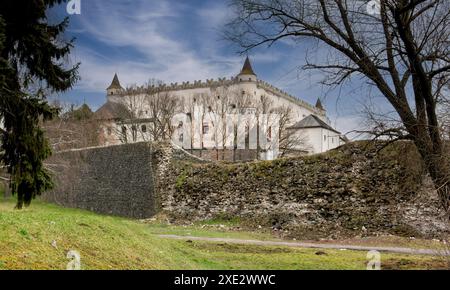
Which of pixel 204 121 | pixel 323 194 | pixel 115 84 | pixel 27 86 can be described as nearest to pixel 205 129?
pixel 204 121

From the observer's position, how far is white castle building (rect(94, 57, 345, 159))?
56812mm

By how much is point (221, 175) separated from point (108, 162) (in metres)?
10.2

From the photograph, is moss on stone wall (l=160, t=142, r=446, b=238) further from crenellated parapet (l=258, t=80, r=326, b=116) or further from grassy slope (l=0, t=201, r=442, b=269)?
crenellated parapet (l=258, t=80, r=326, b=116)

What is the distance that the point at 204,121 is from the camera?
59.0 metres

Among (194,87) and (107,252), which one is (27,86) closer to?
(107,252)

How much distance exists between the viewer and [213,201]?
2523cm

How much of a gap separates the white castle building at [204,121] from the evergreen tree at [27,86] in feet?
131

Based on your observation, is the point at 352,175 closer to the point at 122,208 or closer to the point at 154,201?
the point at 154,201

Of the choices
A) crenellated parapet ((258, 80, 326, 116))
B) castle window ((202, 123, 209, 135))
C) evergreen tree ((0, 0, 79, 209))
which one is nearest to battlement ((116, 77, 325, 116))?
crenellated parapet ((258, 80, 326, 116))

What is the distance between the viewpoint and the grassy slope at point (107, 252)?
6.95m

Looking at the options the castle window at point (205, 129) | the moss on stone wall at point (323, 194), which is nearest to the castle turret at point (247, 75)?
the castle window at point (205, 129)

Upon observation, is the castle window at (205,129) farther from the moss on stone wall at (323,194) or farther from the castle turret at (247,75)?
the moss on stone wall at (323,194)

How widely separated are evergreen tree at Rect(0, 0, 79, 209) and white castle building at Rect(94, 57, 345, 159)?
3994 cm
